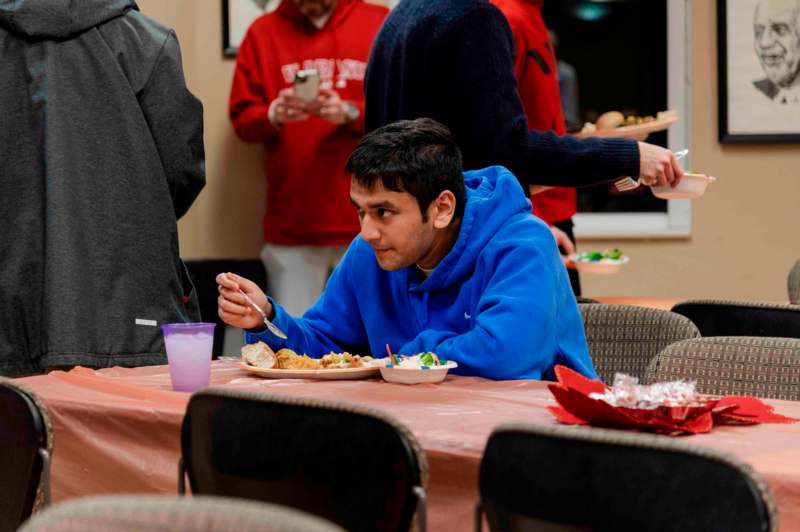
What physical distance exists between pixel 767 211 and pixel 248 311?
11.7 feet

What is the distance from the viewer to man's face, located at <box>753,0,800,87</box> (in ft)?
17.5

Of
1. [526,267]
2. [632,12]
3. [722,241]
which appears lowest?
[722,241]

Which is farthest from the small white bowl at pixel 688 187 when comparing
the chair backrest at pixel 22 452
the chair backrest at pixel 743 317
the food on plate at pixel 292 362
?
the chair backrest at pixel 22 452

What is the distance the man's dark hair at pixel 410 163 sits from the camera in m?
2.39

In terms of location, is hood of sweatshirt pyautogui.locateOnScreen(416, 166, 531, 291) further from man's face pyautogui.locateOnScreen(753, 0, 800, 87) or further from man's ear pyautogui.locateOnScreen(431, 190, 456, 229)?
man's face pyautogui.locateOnScreen(753, 0, 800, 87)

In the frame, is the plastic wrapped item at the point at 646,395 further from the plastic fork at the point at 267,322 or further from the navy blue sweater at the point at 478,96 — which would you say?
the navy blue sweater at the point at 478,96

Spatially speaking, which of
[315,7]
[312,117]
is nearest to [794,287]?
[312,117]

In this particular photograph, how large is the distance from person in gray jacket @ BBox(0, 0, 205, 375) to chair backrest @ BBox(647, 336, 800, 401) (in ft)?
3.78

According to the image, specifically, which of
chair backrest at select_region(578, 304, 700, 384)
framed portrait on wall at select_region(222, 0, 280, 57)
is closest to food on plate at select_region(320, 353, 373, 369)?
chair backrest at select_region(578, 304, 700, 384)

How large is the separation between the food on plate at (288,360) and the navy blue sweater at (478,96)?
713mm

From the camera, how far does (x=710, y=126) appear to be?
5.41 m

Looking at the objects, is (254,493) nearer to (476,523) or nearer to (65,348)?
(476,523)

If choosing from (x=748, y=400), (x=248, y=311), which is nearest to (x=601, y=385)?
(x=748, y=400)

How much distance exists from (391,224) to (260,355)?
0.35 metres
